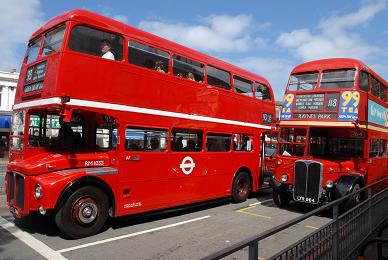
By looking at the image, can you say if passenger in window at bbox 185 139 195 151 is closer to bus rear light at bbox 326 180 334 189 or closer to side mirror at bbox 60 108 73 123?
side mirror at bbox 60 108 73 123

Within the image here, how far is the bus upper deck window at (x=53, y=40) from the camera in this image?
6.86 metres

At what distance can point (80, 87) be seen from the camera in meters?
6.80

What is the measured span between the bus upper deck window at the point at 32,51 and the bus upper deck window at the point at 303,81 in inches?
272

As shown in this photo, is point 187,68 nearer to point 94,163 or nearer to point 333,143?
point 94,163

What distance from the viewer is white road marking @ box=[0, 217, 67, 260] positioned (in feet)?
18.9

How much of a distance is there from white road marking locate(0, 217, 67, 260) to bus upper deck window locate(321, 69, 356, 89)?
7963mm

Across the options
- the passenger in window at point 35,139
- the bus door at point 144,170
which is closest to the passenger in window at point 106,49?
the bus door at point 144,170

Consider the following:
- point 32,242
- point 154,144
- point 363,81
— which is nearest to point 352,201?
point 363,81

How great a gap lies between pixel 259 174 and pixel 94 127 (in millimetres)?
6293

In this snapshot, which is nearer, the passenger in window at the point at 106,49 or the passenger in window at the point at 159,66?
the passenger in window at the point at 106,49

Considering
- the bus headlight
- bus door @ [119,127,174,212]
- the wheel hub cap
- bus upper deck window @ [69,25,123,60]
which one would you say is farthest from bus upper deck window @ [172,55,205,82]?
the bus headlight

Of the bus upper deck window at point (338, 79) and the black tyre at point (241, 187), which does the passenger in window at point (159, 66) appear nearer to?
the black tyre at point (241, 187)

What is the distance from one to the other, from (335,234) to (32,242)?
197 inches

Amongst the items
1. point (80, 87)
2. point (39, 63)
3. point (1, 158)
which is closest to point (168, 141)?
point (80, 87)
